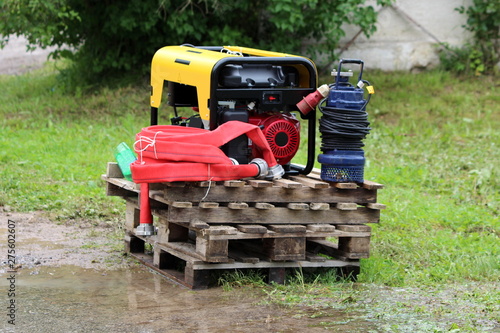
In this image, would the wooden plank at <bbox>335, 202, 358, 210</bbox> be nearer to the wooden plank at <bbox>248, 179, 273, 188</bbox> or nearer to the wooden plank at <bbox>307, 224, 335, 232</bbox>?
the wooden plank at <bbox>307, 224, 335, 232</bbox>

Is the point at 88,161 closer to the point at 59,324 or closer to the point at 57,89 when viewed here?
the point at 57,89

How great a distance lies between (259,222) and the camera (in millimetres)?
5172

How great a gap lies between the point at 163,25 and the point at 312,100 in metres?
6.92

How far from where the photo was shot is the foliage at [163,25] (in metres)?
11.0

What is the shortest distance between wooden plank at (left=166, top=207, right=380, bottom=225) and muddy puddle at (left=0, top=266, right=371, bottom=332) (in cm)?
48

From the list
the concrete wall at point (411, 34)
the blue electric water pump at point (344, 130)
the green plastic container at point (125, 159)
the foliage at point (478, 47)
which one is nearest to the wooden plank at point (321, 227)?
the blue electric water pump at point (344, 130)

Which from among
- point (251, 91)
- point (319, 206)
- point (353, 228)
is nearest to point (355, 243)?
point (353, 228)

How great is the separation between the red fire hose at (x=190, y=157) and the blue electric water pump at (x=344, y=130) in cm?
46

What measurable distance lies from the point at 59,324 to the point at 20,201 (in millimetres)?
3266

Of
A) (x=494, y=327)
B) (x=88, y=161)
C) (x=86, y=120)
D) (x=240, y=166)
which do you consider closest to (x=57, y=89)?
(x=86, y=120)

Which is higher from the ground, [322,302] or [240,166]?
[240,166]

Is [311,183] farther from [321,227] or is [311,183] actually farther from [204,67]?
[204,67]

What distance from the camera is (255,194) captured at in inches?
203

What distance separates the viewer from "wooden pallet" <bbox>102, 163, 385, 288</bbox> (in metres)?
5.01
